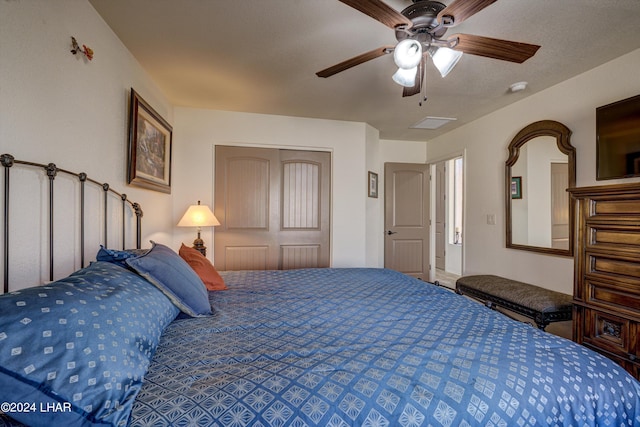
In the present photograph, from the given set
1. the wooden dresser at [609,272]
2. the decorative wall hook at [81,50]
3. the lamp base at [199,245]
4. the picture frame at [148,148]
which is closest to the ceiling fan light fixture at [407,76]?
the wooden dresser at [609,272]

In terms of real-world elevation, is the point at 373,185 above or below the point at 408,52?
below

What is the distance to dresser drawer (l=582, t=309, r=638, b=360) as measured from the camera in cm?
161

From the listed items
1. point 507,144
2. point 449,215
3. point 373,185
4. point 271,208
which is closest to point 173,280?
point 271,208

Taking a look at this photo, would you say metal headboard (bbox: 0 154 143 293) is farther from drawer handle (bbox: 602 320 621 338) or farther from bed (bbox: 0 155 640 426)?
drawer handle (bbox: 602 320 621 338)

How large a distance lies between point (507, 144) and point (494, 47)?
6.68 ft

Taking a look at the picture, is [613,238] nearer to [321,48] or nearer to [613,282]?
[613,282]

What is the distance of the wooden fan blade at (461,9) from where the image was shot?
4.10 ft

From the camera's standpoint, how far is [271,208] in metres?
3.64

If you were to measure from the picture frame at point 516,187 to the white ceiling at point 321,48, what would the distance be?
84cm

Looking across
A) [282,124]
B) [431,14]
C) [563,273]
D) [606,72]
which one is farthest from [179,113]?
[563,273]

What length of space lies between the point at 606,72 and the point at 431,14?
6.38 ft

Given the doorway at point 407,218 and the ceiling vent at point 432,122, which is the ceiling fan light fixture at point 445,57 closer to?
the ceiling vent at point 432,122

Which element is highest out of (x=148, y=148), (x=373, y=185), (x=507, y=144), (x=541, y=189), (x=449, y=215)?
(x=507, y=144)

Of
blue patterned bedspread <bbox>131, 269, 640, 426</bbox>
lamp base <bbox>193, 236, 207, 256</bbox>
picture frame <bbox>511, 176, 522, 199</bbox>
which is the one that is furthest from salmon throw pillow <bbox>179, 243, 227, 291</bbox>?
picture frame <bbox>511, 176, 522, 199</bbox>
